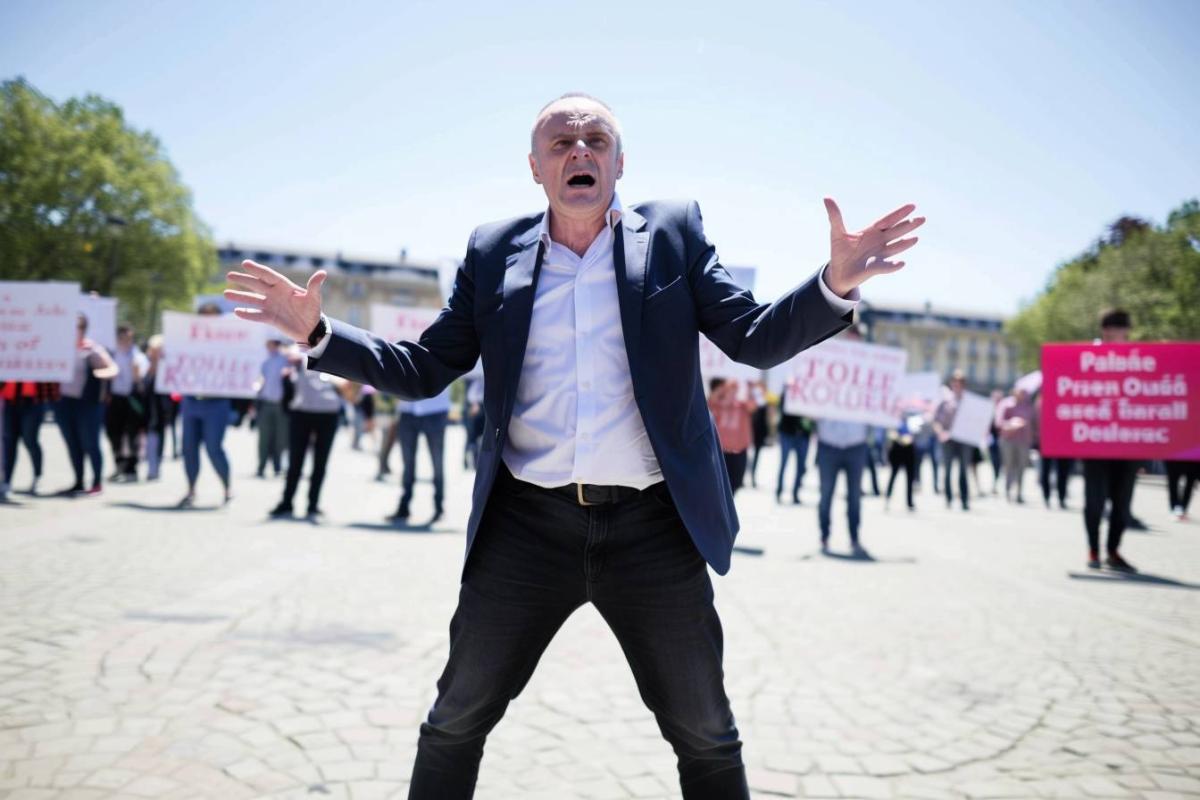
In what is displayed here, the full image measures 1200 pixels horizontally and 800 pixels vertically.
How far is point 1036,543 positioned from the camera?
1011 cm

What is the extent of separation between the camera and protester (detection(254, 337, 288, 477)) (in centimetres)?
1328

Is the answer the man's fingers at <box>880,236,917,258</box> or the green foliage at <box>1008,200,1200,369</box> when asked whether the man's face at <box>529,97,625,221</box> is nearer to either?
the man's fingers at <box>880,236,917,258</box>

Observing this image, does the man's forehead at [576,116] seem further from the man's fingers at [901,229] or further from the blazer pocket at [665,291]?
the man's fingers at [901,229]

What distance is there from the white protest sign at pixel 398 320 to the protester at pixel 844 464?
5.00 metres

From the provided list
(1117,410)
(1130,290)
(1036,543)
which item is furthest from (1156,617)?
(1130,290)

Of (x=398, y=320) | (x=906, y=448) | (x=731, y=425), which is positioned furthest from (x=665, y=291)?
(x=906, y=448)

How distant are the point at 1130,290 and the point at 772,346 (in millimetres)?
46558

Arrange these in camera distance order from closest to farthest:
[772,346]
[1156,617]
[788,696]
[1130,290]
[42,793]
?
[772,346], [42,793], [788,696], [1156,617], [1130,290]

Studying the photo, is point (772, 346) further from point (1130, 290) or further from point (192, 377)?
point (1130, 290)

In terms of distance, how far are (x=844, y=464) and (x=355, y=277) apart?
3986 inches

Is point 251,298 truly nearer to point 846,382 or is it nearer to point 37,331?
point 846,382

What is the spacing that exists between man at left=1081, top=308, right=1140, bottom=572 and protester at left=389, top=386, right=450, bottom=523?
6424 millimetres

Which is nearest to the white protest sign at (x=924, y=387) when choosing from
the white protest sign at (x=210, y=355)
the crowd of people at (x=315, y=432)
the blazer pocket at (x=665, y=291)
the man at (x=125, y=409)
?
the crowd of people at (x=315, y=432)

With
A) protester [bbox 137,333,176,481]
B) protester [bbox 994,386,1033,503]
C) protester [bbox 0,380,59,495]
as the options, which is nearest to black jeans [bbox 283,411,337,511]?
protester [bbox 0,380,59,495]
